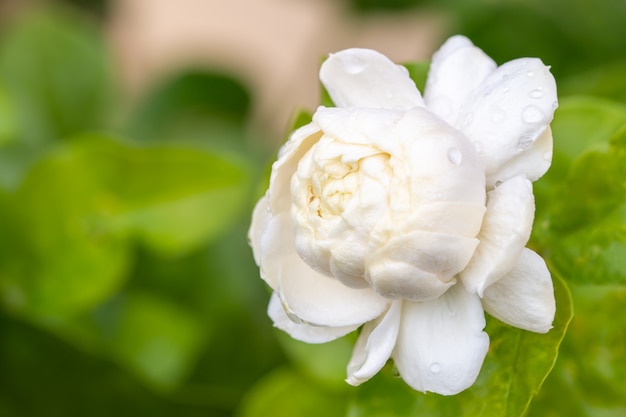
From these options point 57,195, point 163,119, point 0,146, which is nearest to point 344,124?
point 57,195

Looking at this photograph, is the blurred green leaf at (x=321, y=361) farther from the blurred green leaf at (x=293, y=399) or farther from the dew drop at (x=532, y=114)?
the dew drop at (x=532, y=114)

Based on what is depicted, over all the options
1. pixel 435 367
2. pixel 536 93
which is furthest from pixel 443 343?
pixel 536 93

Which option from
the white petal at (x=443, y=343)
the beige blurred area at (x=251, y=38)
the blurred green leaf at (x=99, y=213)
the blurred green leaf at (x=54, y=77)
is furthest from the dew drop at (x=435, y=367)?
the beige blurred area at (x=251, y=38)

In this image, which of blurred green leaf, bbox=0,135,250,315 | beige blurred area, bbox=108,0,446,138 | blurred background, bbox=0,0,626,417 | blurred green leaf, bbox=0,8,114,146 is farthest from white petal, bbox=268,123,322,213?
beige blurred area, bbox=108,0,446,138

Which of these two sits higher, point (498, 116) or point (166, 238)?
point (498, 116)

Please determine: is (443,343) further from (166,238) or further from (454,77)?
(166,238)

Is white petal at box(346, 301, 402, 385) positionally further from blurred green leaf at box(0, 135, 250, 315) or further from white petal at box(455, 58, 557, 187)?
blurred green leaf at box(0, 135, 250, 315)

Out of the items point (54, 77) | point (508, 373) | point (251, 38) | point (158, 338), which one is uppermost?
point (508, 373)
